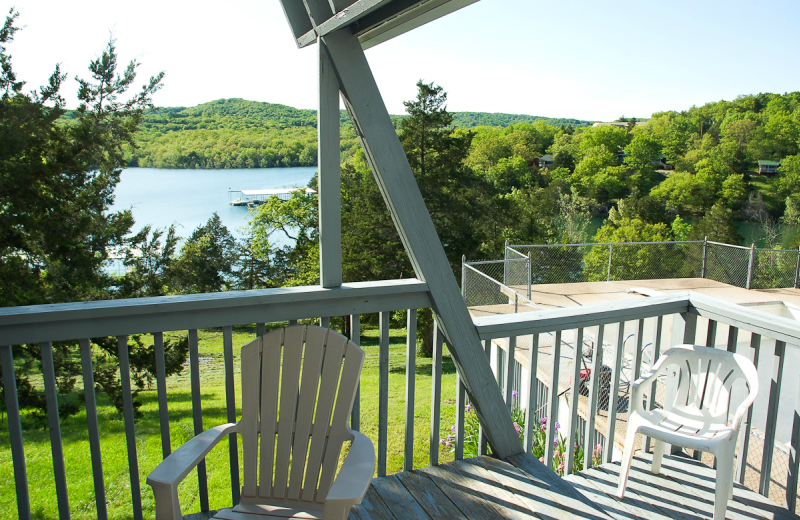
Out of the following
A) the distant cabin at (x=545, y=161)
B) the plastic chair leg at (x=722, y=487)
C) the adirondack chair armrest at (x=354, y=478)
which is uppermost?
the distant cabin at (x=545, y=161)

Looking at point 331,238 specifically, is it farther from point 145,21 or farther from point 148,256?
point 145,21

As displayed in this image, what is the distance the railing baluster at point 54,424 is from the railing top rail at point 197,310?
0.22 ft

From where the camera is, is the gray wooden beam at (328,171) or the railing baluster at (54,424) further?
the gray wooden beam at (328,171)

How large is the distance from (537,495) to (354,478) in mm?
796

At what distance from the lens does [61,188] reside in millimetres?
5340

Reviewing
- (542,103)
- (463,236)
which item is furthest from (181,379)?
(542,103)

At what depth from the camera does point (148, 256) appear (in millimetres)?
6609

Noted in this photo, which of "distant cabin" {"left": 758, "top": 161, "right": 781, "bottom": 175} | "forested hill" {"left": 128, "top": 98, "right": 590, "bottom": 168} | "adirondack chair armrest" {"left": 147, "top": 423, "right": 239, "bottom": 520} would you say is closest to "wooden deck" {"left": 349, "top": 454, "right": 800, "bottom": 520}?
"adirondack chair armrest" {"left": 147, "top": 423, "right": 239, "bottom": 520}

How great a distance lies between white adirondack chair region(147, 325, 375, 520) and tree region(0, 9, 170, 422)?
13.9 feet

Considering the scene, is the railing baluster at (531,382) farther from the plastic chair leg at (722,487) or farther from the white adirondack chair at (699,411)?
the plastic chair leg at (722,487)

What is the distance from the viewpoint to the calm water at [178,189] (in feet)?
20.2

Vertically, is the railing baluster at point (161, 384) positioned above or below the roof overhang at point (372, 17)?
below

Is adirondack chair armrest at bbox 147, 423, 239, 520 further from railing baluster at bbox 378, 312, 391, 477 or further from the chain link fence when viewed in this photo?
the chain link fence

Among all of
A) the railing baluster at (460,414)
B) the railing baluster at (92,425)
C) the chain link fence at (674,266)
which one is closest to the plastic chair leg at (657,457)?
the railing baluster at (460,414)
